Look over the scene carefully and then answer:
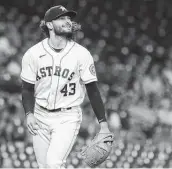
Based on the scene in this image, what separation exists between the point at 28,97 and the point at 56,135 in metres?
0.41

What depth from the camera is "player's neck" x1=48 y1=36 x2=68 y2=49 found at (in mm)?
6215

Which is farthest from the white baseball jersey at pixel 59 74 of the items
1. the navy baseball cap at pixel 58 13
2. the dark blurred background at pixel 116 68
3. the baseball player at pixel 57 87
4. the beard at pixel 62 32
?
the dark blurred background at pixel 116 68

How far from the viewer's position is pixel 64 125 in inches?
235

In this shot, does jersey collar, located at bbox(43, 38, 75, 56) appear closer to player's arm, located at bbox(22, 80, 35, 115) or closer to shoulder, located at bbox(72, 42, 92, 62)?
shoulder, located at bbox(72, 42, 92, 62)

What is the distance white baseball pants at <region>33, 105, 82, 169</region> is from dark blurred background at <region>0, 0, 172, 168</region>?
2374 millimetres

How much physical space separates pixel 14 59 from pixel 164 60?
163 centimetres

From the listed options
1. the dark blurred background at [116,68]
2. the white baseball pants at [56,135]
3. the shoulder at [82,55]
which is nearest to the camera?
the white baseball pants at [56,135]

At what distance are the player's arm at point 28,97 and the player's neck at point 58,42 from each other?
1.19 ft

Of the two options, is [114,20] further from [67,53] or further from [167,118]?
[67,53]

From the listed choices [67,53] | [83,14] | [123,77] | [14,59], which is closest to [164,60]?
[123,77]

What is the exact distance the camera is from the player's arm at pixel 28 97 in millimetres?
6074

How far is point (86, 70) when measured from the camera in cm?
603

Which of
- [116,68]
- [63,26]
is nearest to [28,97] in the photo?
[63,26]

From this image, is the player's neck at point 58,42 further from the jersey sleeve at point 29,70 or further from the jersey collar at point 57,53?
the jersey sleeve at point 29,70
